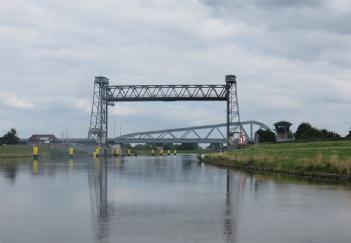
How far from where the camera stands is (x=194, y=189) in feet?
97.9

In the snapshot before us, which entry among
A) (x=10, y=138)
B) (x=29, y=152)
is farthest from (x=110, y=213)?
(x=10, y=138)

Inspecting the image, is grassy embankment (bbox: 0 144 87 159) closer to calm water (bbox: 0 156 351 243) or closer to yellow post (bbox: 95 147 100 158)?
yellow post (bbox: 95 147 100 158)

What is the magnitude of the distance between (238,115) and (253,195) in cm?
7912

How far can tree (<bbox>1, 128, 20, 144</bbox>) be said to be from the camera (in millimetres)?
189250

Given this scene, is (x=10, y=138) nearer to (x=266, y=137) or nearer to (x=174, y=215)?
(x=266, y=137)

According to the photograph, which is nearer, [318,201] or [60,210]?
[60,210]

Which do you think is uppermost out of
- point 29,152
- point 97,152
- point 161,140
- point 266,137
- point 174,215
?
point 161,140

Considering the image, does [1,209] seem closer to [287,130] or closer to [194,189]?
[194,189]

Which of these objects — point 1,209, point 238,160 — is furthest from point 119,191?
point 238,160

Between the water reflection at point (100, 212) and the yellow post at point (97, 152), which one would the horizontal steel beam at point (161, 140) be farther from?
the water reflection at point (100, 212)

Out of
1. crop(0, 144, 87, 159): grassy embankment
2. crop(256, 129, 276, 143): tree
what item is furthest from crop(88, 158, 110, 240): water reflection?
crop(256, 129, 276, 143): tree

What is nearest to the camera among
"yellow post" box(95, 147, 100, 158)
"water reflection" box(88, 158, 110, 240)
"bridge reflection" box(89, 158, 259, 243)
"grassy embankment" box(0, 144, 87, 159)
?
"bridge reflection" box(89, 158, 259, 243)

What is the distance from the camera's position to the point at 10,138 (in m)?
191

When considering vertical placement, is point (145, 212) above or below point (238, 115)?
below
